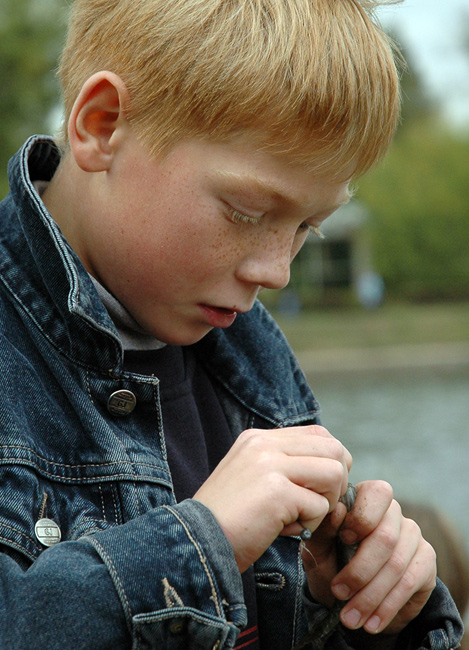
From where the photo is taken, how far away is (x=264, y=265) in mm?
1587

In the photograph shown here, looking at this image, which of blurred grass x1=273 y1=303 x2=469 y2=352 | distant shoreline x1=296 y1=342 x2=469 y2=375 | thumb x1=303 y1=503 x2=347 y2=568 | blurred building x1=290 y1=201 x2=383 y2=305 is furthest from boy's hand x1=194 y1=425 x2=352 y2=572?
blurred building x1=290 y1=201 x2=383 y2=305

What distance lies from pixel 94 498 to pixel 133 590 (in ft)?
0.82

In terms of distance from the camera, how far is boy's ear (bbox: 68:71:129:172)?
1548 millimetres

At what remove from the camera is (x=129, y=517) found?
1.46m

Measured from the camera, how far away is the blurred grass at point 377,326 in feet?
56.6

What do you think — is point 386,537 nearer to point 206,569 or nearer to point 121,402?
point 206,569

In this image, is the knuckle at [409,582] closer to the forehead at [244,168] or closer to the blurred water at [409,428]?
the forehead at [244,168]

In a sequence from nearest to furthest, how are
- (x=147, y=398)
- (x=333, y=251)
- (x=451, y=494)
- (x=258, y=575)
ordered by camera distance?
(x=147, y=398)
(x=258, y=575)
(x=451, y=494)
(x=333, y=251)

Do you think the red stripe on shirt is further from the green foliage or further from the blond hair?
the green foliage

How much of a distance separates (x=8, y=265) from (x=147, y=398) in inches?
13.3

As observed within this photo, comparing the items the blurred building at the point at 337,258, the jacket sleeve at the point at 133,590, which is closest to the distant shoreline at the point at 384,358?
the blurred building at the point at 337,258

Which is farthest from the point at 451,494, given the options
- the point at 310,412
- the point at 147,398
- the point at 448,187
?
the point at 448,187

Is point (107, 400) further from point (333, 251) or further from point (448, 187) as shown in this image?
point (333, 251)

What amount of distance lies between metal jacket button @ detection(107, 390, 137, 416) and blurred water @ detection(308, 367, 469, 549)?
294 cm
